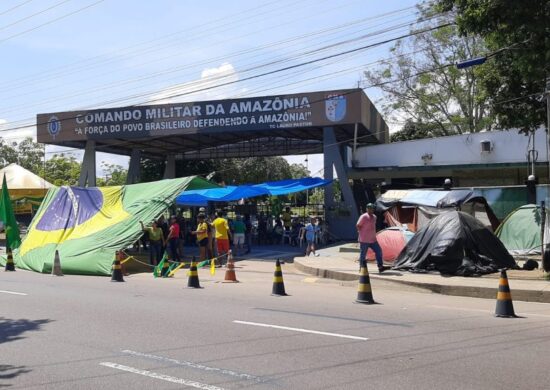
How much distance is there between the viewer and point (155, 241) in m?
19.1

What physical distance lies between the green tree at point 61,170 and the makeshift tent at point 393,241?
5296 cm

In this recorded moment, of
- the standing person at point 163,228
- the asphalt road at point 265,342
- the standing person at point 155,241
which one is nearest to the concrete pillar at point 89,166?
the standing person at point 163,228

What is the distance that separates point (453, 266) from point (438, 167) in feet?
49.3

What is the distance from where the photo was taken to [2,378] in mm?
5922

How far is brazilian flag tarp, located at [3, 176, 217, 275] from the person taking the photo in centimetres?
1769

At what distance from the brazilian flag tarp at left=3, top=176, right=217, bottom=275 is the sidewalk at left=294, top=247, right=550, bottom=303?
5.71m

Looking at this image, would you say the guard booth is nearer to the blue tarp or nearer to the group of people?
the blue tarp

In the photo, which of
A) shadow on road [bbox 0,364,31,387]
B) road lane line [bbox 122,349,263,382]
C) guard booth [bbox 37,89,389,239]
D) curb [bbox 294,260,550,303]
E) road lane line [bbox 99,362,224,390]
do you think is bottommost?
shadow on road [bbox 0,364,31,387]

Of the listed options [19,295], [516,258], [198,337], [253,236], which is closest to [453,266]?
[516,258]

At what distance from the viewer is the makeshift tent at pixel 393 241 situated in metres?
16.9

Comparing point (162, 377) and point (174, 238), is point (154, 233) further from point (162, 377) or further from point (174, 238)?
point (162, 377)

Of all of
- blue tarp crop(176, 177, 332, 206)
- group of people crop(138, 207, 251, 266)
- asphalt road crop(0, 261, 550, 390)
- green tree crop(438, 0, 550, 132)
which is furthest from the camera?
blue tarp crop(176, 177, 332, 206)

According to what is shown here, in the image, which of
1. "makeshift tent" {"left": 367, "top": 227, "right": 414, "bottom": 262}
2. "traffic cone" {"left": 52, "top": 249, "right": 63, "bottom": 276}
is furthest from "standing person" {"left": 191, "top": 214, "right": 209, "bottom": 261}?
"makeshift tent" {"left": 367, "top": 227, "right": 414, "bottom": 262}

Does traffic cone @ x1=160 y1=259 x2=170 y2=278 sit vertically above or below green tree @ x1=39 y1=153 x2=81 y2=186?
below
